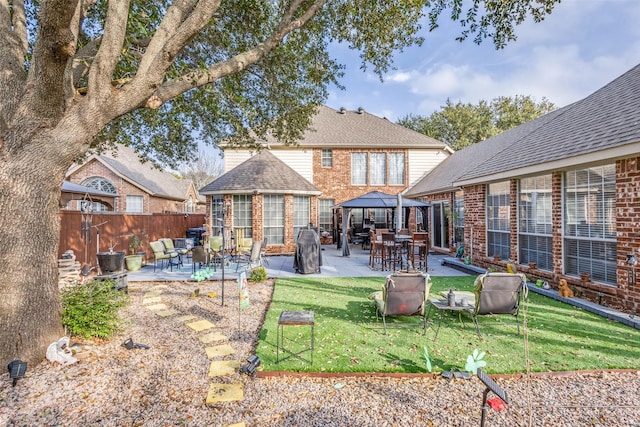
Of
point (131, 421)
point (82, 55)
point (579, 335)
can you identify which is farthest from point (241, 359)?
point (82, 55)

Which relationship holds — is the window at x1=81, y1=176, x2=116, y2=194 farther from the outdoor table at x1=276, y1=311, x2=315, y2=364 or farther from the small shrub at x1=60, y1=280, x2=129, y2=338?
the outdoor table at x1=276, y1=311, x2=315, y2=364

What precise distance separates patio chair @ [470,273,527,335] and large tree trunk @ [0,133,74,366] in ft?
20.4

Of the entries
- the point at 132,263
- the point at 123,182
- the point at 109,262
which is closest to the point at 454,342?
the point at 109,262

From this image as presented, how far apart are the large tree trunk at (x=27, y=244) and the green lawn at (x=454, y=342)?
9.52ft

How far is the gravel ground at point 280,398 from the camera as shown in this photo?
2941mm

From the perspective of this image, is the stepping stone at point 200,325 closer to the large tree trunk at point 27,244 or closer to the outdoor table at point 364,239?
the large tree trunk at point 27,244

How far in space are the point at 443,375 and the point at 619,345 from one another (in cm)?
309

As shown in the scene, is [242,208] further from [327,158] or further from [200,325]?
[200,325]

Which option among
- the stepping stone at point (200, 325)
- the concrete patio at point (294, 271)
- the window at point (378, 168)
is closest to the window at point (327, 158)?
the window at point (378, 168)

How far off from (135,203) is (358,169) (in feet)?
53.3

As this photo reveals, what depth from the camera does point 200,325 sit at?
5.44 meters

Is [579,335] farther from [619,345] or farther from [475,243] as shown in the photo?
[475,243]

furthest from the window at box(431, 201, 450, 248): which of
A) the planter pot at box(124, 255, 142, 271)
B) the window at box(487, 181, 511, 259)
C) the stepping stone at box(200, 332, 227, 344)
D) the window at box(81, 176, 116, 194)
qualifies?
the window at box(81, 176, 116, 194)

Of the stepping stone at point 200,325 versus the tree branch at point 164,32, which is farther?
the stepping stone at point 200,325
